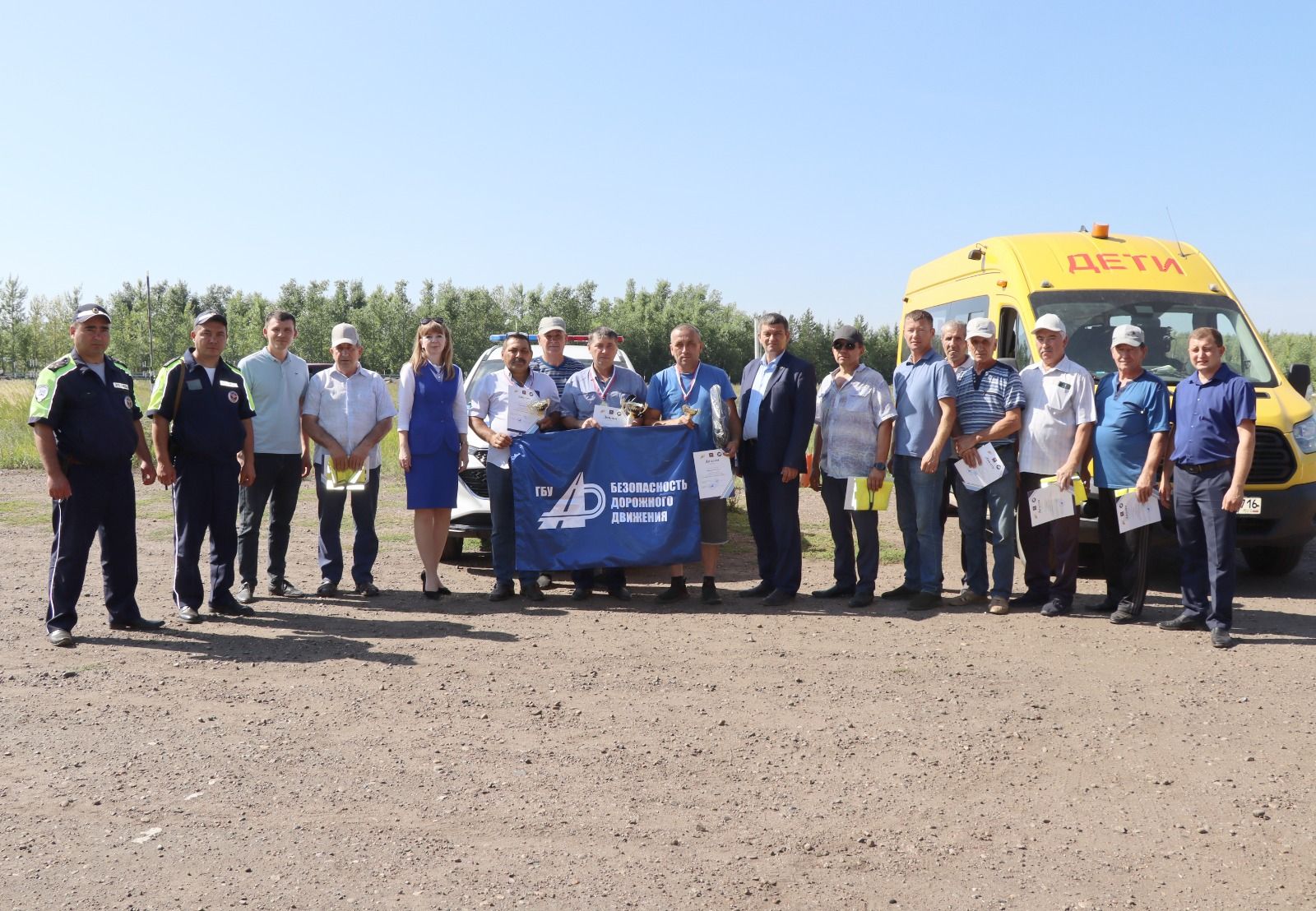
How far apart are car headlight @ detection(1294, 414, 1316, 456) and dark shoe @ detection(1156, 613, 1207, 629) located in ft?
7.01

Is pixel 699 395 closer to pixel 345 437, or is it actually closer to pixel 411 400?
pixel 411 400

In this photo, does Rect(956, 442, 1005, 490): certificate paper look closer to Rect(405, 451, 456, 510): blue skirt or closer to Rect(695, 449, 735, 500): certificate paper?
Rect(695, 449, 735, 500): certificate paper

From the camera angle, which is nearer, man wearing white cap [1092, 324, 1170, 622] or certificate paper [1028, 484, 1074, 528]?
man wearing white cap [1092, 324, 1170, 622]

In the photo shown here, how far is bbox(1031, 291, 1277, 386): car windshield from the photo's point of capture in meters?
9.63

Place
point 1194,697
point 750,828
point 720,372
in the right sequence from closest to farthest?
point 750,828
point 1194,697
point 720,372

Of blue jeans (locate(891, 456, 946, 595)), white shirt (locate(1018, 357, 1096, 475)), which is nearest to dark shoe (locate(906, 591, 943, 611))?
blue jeans (locate(891, 456, 946, 595))

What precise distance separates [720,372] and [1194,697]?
4.09m

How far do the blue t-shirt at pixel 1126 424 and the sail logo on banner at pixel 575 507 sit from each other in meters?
3.69

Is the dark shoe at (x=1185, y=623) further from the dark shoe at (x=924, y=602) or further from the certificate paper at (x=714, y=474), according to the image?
the certificate paper at (x=714, y=474)

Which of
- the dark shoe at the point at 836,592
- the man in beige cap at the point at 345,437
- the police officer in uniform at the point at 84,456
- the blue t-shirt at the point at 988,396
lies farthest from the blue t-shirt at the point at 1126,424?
the police officer in uniform at the point at 84,456

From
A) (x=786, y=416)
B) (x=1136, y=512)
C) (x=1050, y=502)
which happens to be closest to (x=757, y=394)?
(x=786, y=416)

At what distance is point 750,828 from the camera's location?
14.1 feet

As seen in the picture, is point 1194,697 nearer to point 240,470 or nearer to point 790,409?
point 790,409

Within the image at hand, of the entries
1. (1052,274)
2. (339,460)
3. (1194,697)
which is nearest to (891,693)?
(1194,697)
